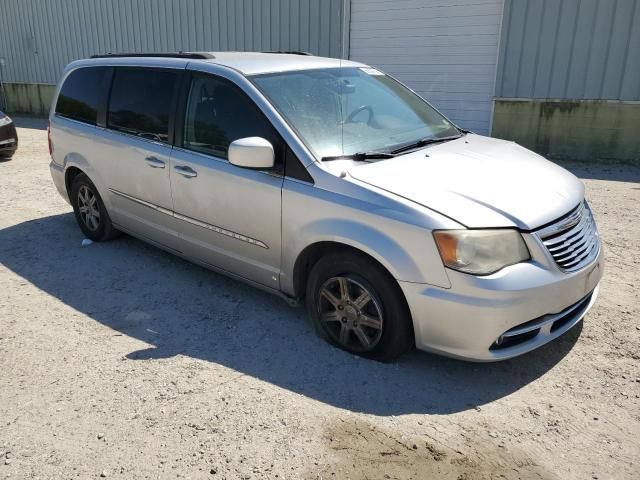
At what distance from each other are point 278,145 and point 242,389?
62.3 inches

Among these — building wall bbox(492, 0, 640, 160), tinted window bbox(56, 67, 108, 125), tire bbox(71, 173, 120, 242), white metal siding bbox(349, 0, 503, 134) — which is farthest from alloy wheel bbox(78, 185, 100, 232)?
building wall bbox(492, 0, 640, 160)

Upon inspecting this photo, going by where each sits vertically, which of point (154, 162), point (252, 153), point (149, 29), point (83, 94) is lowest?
point (154, 162)

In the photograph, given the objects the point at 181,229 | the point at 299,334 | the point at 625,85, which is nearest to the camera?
the point at 299,334

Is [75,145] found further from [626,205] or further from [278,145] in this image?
[626,205]

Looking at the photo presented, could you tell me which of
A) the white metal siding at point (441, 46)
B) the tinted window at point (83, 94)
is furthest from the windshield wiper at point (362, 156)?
the white metal siding at point (441, 46)

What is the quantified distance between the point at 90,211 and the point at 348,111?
10.4 ft

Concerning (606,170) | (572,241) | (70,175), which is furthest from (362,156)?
(606,170)

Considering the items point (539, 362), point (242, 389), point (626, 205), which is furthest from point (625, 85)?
point (242, 389)

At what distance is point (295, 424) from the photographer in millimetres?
2998

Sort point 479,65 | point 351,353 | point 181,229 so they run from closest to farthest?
point 351,353 → point 181,229 → point 479,65

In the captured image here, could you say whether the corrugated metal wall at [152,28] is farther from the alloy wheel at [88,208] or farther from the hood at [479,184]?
the hood at [479,184]

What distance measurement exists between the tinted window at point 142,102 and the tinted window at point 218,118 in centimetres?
29

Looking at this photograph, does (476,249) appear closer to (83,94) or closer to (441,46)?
(83,94)

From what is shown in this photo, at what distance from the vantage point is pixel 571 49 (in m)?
9.41
